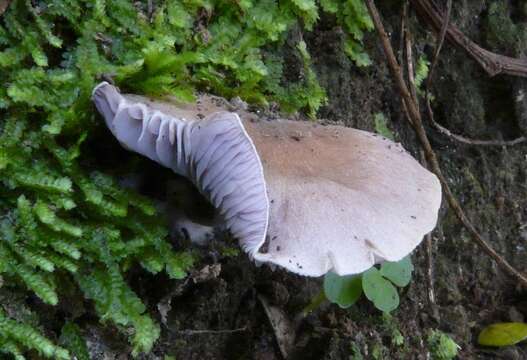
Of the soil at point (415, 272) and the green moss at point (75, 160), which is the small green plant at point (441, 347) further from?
Answer: the green moss at point (75, 160)

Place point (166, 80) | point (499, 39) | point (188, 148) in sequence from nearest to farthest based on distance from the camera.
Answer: point (188, 148) < point (166, 80) < point (499, 39)

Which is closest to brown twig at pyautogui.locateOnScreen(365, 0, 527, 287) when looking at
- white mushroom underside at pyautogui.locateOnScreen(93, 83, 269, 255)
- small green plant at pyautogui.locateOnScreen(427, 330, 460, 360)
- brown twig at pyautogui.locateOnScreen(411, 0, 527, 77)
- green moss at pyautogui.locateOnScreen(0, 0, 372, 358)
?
brown twig at pyautogui.locateOnScreen(411, 0, 527, 77)

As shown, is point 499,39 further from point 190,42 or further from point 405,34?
point 190,42

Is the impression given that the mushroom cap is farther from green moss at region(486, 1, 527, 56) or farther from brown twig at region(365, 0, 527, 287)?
green moss at region(486, 1, 527, 56)

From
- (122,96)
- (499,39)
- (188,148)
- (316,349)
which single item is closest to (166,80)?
(122,96)

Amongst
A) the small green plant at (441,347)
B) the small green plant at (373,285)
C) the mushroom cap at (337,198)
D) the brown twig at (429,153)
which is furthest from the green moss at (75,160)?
the small green plant at (441,347)
